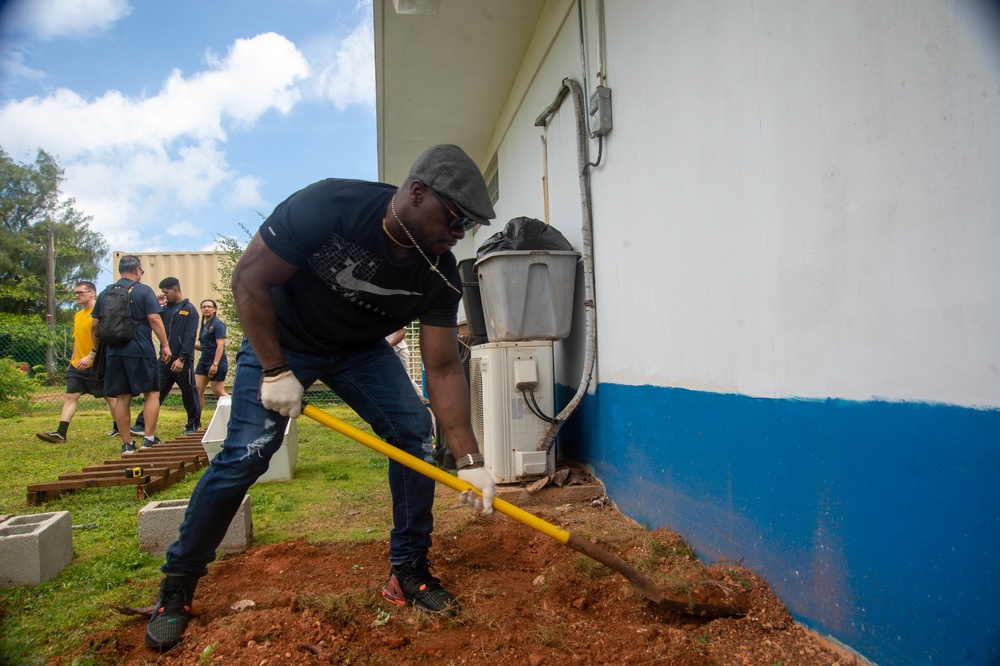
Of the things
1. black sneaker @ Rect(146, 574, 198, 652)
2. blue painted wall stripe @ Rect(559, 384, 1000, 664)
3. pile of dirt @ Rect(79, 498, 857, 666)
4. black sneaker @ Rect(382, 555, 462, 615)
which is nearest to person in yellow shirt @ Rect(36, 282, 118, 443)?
pile of dirt @ Rect(79, 498, 857, 666)

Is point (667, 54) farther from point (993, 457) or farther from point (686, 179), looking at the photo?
point (993, 457)

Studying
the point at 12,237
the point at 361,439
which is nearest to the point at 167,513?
the point at 361,439

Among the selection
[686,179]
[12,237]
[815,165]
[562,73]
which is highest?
[12,237]

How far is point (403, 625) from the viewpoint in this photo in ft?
7.70

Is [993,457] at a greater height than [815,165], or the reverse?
[815,165]

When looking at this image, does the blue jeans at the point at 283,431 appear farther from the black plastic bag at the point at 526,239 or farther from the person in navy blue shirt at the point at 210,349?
the person in navy blue shirt at the point at 210,349

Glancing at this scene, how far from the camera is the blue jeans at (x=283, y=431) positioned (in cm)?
230

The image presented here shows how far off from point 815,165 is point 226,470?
2337 mm

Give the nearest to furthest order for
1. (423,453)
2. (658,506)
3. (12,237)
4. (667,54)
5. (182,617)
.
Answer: (182,617), (423,453), (667,54), (658,506), (12,237)

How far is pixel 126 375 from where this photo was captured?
6.15 metres

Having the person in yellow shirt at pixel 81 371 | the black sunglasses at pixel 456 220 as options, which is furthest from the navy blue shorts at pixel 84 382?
the black sunglasses at pixel 456 220

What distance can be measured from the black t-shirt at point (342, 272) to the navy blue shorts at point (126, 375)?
15.1 ft

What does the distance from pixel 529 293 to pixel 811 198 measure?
2.54 m

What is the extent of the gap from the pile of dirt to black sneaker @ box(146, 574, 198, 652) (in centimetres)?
4
